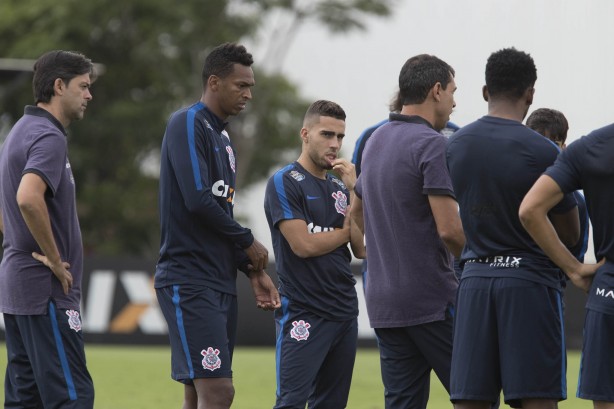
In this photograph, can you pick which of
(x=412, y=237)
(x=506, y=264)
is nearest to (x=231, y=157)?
(x=412, y=237)

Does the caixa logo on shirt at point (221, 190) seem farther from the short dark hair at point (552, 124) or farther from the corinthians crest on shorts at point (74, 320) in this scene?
the short dark hair at point (552, 124)

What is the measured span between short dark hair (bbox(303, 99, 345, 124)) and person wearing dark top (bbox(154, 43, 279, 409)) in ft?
2.86

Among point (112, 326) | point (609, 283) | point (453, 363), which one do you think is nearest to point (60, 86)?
point (453, 363)

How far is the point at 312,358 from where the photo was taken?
22.3ft

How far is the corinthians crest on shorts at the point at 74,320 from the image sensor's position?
20.4 feet

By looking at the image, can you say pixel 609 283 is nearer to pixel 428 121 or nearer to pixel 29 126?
pixel 428 121

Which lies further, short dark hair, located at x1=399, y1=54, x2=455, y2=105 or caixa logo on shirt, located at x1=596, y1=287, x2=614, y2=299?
short dark hair, located at x1=399, y1=54, x2=455, y2=105

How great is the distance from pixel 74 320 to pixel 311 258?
1486 millimetres

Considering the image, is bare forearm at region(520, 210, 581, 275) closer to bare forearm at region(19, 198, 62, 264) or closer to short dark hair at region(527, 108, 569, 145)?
short dark hair at region(527, 108, 569, 145)

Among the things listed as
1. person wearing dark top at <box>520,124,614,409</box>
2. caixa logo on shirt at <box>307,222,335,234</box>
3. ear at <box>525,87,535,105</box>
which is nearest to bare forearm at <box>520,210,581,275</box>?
person wearing dark top at <box>520,124,614,409</box>

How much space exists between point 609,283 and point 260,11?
31.8m

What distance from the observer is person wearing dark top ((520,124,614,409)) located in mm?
5152

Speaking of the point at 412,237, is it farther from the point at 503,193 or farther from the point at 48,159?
the point at 48,159

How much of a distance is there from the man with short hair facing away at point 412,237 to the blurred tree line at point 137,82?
2897 centimetres
